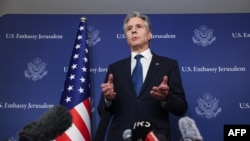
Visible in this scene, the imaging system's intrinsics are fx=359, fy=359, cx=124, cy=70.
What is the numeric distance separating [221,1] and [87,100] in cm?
167

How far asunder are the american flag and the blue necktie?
1.93 feet

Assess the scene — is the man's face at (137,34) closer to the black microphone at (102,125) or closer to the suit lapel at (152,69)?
the suit lapel at (152,69)

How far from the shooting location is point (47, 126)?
29.4 inches

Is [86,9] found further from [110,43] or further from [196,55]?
[196,55]

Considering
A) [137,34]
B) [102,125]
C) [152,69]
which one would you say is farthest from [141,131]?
[102,125]

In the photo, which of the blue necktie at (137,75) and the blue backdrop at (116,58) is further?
the blue backdrop at (116,58)

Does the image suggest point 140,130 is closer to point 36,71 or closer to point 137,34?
point 137,34

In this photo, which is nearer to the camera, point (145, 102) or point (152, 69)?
point (145, 102)

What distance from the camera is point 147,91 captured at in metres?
2.45

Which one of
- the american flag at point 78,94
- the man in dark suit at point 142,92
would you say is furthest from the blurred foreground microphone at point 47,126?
the american flag at point 78,94

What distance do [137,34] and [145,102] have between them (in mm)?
533

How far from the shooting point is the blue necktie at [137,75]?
252cm

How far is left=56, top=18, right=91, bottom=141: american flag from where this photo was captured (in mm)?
2846

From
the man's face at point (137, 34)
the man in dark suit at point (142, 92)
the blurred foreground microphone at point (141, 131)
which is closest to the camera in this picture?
the blurred foreground microphone at point (141, 131)
